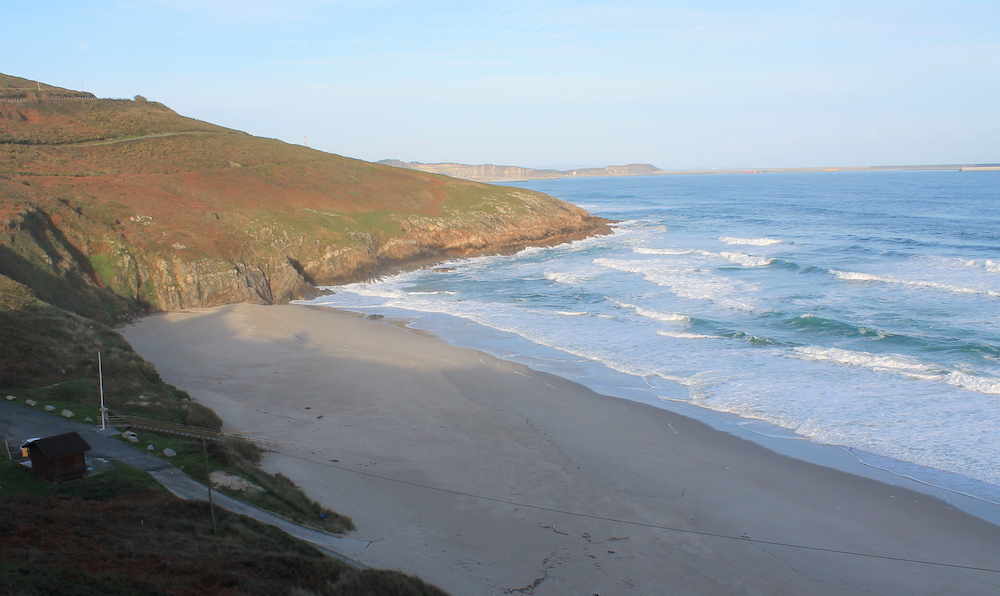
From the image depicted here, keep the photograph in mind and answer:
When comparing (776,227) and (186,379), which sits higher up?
(776,227)

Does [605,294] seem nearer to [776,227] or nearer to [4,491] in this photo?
[4,491]

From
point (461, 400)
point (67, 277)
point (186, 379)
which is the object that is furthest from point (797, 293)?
point (67, 277)

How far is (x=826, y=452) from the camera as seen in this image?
51.1 feet


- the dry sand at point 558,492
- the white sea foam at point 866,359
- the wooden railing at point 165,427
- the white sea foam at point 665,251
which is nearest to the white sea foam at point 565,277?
the white sea foam at point 665,251

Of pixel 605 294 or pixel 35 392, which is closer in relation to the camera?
pixel 35 392

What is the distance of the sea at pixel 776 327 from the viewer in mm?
16844

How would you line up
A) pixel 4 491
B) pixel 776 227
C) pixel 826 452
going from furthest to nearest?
pixel 776 227 < pixel 826 452 < pixel 4 491

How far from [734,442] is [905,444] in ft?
13.1

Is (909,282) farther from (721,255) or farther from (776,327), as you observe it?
(721,255)

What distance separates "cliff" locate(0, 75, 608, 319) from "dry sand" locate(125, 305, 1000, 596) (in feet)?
35.7

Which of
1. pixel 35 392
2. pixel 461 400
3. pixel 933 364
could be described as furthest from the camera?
pixel 933 364

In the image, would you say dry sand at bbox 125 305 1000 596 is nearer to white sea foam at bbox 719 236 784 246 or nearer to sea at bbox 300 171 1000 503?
sea at bbox 300 171 1000 503

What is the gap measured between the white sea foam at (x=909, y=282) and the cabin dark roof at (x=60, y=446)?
115 ft

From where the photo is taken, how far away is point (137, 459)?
11.9 meters
